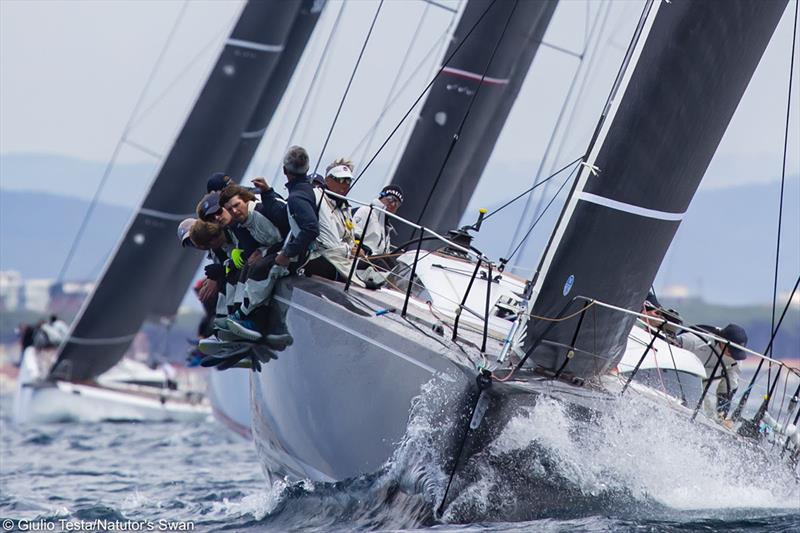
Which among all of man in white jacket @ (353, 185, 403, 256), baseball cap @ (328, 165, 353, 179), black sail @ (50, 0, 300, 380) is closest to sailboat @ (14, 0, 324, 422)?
black sail @ (50, 0, 300, 380)

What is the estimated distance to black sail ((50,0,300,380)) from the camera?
14.6m

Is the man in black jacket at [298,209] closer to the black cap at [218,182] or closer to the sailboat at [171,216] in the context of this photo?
the black cap at [218,182]

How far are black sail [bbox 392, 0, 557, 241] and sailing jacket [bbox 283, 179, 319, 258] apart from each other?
4.12m

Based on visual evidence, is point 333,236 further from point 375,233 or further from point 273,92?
point 273,92

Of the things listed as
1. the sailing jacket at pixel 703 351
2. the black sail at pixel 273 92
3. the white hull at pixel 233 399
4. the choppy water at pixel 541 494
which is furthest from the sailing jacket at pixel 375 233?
the white hull at pixel 233 399

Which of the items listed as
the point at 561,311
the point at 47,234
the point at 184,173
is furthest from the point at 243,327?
the point at 47,234

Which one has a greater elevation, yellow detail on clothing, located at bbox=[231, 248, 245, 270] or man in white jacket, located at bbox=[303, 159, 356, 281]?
man in white jacket, located at bbox=[303, 159, 356, 281]

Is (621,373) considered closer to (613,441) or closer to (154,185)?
(613,441)

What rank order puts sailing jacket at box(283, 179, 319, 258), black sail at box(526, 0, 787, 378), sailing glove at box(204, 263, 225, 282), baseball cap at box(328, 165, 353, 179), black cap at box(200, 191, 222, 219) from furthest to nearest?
1. baseball cap at box(328, 165, 353, 179)
2. sailing glove at box(204, 263, 225, 282)
3. black cap at box(200, 191, 222, 219)
4. sailing jacket at box(283, 179, 319, 258)
5. black sail at box(526, 0, 787, 378)

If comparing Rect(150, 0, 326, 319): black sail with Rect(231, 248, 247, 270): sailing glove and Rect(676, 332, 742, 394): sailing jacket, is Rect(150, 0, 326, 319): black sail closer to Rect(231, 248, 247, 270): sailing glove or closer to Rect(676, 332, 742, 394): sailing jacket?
Rect(676, 332, 742, 394): sailing jacket

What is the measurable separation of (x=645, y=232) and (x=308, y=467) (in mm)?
2062

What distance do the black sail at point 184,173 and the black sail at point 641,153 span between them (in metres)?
8.89

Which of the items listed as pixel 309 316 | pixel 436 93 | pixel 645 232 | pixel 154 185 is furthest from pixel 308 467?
pixel 154 185

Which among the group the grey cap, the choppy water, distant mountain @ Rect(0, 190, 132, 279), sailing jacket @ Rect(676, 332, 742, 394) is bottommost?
distant mountain @ Rect(0, 190, 132, 279)
